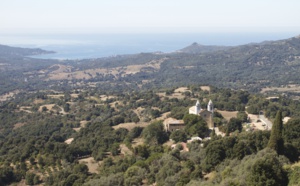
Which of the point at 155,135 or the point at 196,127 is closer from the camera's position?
the point at 196,127

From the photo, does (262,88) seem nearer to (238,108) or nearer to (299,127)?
(238,108)

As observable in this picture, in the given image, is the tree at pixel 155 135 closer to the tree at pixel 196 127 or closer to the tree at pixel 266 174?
the tree at pixel 196 127

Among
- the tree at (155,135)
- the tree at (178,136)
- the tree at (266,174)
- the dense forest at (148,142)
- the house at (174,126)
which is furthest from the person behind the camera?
the house at (174,126)

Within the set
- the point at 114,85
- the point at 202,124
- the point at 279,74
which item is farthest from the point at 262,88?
the point at 202,124

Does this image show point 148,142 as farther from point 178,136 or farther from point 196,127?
point 196,127

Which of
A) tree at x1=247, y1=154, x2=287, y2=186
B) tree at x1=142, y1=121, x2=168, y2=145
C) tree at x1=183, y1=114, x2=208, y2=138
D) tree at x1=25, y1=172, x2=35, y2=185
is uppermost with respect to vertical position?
tree at x1=247, y1=154, x2=287, y2=186

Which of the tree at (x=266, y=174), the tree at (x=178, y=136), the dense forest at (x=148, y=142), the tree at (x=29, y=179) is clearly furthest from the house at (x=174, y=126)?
the tree at (x=266, y=174)

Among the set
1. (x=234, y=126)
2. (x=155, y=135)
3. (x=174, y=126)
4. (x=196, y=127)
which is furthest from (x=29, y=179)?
(x=234, y=126)

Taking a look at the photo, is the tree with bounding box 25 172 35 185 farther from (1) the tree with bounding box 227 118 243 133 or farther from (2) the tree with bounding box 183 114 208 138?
(1) the tree with bounding box 227 118 243 133

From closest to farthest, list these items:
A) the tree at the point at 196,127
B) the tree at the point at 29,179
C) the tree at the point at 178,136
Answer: the tree at the point at 29,179, the tree at the point at 178,136, the tree at the point at 196,127

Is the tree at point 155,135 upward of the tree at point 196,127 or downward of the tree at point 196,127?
downward

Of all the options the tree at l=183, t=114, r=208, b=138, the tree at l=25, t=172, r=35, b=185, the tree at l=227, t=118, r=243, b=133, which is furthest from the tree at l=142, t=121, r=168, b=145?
the tree at l=25, t=172, r=35, b=185

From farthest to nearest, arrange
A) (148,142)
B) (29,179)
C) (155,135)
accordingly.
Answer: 1. (148,142)
2. (155,135)
3. (29,179)
